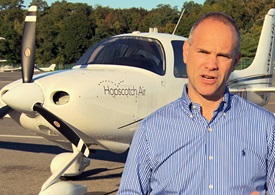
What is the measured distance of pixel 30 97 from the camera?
581 centimetres

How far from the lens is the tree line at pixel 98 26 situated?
77.8 meters

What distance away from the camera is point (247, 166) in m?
1.91

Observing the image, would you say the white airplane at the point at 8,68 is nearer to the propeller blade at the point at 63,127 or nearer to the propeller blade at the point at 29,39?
the propeller blade at the point at 29,39

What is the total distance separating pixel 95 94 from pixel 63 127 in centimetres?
53

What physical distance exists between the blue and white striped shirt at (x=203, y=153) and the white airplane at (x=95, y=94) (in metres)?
3.98

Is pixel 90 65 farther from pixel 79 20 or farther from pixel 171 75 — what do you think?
pixel 79 20

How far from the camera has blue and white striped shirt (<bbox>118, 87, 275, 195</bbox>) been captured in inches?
74.8

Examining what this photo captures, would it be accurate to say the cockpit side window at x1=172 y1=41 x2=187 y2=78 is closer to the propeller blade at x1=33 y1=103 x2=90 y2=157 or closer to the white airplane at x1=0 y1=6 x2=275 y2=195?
the white airplane at x1=0 y1=6 x2=275 y2=195

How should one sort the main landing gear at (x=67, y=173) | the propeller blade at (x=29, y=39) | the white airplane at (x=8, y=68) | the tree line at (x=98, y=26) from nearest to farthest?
the main landing gear at (x=67, y=173) < the propeller blade at (x=29, y=39) < the white airplane at (x=8, y=68) < the tree line at (x=98, y=26)

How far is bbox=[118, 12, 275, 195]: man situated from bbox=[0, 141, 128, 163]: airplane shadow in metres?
7.20

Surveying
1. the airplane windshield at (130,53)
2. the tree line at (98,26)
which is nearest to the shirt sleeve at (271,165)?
the airplane windshield at (130,53)

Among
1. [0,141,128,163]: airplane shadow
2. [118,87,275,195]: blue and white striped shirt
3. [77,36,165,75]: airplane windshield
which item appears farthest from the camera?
[0,141,128,163]: airplane shadow

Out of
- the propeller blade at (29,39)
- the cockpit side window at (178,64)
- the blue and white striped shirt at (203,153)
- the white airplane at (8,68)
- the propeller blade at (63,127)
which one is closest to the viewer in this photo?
the blue and white striped shirt at (203,153)

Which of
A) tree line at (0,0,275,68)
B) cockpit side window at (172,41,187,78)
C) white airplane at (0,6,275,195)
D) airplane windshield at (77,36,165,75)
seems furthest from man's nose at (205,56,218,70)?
tree line at (0,0,275,68)
